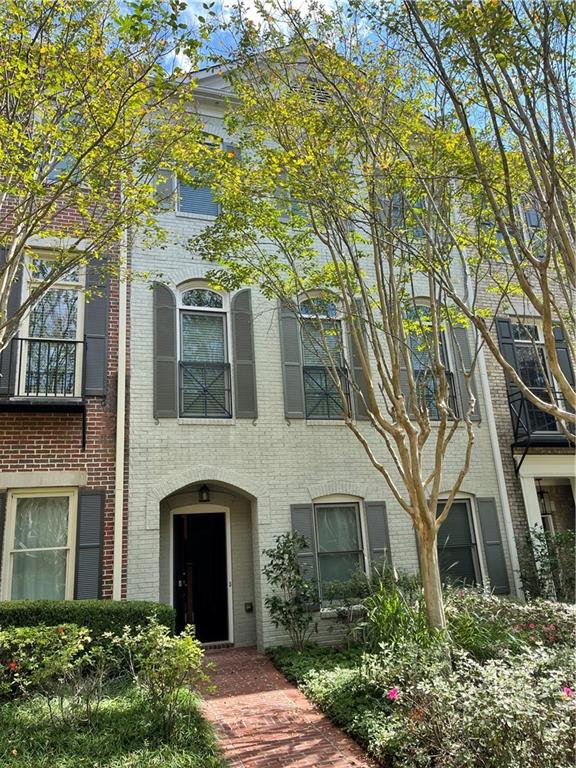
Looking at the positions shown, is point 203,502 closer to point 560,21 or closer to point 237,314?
point 237,314

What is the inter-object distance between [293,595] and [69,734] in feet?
13.2

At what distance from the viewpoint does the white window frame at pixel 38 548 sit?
754 centimetres

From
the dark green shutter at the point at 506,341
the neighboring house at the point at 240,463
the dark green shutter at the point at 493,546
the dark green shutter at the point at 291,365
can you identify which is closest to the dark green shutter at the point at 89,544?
the neighboring house at the point at 240,463

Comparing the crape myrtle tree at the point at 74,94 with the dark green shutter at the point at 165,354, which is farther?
the dark green shutter at the point at 165,354

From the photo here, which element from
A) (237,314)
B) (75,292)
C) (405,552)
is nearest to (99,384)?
(75,292)

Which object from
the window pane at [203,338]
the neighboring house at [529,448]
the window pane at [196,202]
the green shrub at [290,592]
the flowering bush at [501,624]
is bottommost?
the flowering bush at [501,624]

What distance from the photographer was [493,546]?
32.5 feet

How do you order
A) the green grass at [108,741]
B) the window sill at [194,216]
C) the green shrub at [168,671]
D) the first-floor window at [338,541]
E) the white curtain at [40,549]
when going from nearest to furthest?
the green grass at [108,741]
the green shrub at [168,671]
the white curtain at [40,549]
the first-floor window at [338,541]
the window sill at [194,216]

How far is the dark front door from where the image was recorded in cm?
915

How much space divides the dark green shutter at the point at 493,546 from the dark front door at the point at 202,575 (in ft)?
15.7

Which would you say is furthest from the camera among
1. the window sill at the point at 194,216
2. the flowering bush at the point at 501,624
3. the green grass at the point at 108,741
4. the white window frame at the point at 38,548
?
the window sill at the point at 194,216

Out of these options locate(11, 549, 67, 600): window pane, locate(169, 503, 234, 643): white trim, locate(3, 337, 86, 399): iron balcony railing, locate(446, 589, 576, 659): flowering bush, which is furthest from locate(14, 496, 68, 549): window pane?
locate(446, 589, 576, 659): flowering bush

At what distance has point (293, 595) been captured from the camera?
8.21 m

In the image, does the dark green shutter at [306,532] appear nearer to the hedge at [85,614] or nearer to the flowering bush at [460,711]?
the hedge at [85,614]
